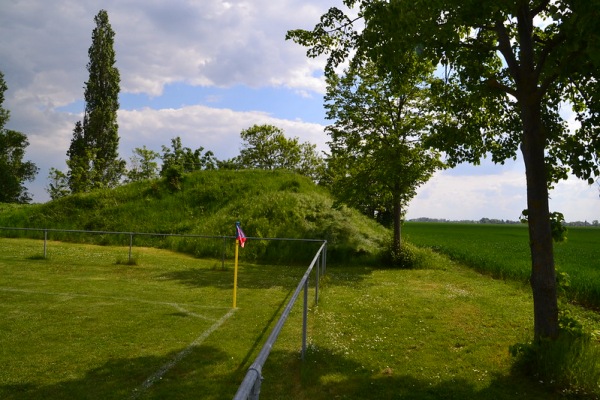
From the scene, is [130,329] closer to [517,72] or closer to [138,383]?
[138,383]

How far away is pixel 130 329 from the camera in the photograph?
9016mm

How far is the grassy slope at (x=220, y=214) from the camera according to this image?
76.2ft

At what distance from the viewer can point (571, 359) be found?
6.36m

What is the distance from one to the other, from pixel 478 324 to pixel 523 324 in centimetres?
103

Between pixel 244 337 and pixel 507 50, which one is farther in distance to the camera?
pixel 244 337

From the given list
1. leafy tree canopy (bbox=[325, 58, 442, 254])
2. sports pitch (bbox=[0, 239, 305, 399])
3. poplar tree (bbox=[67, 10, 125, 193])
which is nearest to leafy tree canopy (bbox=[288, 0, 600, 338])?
sports pitch (bbox=[0, 239, 305, 399])

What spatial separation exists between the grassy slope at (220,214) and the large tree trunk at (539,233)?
15.6 m

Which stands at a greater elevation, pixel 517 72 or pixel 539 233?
pixel 517 72

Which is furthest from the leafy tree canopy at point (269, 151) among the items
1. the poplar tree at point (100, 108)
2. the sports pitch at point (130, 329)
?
the sports pitch at point (130, 329)

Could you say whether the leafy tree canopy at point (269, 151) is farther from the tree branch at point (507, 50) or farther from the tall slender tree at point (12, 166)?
the tree branch at point (507, 50)

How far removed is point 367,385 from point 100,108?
5230 cm

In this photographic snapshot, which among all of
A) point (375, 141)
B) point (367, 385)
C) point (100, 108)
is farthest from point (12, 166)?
point (367, 385)

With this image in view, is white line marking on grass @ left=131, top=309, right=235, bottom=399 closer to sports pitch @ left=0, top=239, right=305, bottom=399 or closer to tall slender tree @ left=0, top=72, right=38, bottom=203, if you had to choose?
sports pitch @ left=0, top=239, right=305, bottom=399

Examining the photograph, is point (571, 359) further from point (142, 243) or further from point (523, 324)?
point (142, 243)
